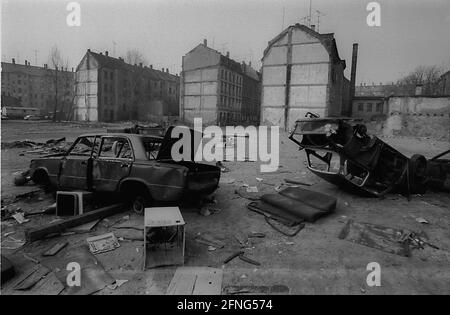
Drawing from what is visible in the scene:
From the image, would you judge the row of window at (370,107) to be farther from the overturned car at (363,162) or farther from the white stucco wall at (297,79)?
the overturned car at (363,162)

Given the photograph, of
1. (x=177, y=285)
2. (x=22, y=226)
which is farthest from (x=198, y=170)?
(x=22, y=226)

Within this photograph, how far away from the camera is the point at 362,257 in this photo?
4.54 m

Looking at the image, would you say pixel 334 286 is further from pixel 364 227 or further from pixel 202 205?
pixel 202 205

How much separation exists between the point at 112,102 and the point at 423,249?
180 feet

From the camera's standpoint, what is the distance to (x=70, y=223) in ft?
17.1

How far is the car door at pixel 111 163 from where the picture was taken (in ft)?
19.1

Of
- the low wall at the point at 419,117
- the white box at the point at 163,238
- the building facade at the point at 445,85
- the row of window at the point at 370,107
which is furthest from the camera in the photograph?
the building facade at the point at 445,85

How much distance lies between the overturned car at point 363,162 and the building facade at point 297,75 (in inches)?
831

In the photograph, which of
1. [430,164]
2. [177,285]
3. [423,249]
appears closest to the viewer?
[177,285]

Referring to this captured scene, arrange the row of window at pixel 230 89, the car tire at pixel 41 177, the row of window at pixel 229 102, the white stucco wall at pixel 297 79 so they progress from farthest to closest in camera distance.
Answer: the row of window at pixel 229 102 < the row of window at pixel 230 89 < the white stucco wall at pixel 297 79 < the car tire at pixel 41 177

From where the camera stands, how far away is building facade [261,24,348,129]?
28.3 metres

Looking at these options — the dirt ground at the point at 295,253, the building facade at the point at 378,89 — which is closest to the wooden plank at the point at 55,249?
the dirt ground at the point at 295,253

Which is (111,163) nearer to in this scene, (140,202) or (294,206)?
(140,202)

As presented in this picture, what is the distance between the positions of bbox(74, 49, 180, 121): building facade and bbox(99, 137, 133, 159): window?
43.0m
